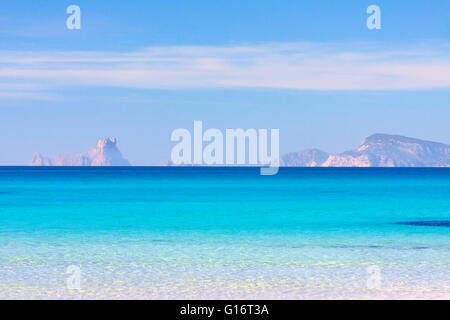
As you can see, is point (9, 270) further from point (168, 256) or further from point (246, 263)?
point (246, 263)

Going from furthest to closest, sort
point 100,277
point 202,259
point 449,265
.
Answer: point 202,259 → point 449,265 → point 100,277

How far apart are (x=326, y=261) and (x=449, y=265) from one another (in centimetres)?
283

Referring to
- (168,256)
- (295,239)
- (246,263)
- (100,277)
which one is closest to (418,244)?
(295,239)

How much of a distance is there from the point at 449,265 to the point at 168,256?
22.5 ft

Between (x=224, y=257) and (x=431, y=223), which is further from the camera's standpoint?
(x=431, y=223)

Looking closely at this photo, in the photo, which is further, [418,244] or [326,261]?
[418,244]

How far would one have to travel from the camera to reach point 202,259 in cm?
1543

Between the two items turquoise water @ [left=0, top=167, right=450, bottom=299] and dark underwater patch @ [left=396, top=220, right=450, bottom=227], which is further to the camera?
dark underwater patch @ [left=396, top=220, right=450, bottom=227]

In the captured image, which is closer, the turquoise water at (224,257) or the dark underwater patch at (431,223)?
the turquoise water at (224,257)
